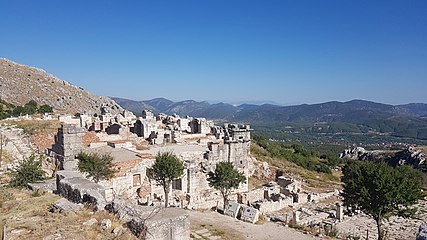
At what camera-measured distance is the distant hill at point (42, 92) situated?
66.3 metres

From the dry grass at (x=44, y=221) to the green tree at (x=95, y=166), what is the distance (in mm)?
8173

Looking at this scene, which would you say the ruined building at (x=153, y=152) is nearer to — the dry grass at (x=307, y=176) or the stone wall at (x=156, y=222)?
the stone wall at (x=156, y=222)

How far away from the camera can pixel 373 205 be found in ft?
58.4

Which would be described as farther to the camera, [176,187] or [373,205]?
[176,187]

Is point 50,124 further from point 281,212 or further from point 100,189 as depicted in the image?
point 100,189

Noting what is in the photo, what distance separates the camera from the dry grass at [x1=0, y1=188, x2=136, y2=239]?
336 inches

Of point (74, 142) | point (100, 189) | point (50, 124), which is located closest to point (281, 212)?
point (74, 142)

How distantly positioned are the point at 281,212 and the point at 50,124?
889 inches

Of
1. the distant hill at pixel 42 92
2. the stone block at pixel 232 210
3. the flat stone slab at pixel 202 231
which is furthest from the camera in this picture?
the distant hill at pixel 42 92

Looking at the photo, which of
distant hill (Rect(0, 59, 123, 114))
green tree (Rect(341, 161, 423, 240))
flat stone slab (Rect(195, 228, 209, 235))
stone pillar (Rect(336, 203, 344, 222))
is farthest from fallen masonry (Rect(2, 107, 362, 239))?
distant hill (Rect(0, 59, 123, 114))

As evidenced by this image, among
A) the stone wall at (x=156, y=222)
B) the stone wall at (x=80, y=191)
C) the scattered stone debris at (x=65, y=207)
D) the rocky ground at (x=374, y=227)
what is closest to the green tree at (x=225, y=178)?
the rocky ground at (x=374, y=227)

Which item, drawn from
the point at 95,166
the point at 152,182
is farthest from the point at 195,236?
the point at 152,182

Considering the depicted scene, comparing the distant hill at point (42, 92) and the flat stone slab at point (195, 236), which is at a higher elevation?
the distant hill at point (42, 92)

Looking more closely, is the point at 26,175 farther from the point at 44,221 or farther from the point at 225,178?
the point at 225,178
